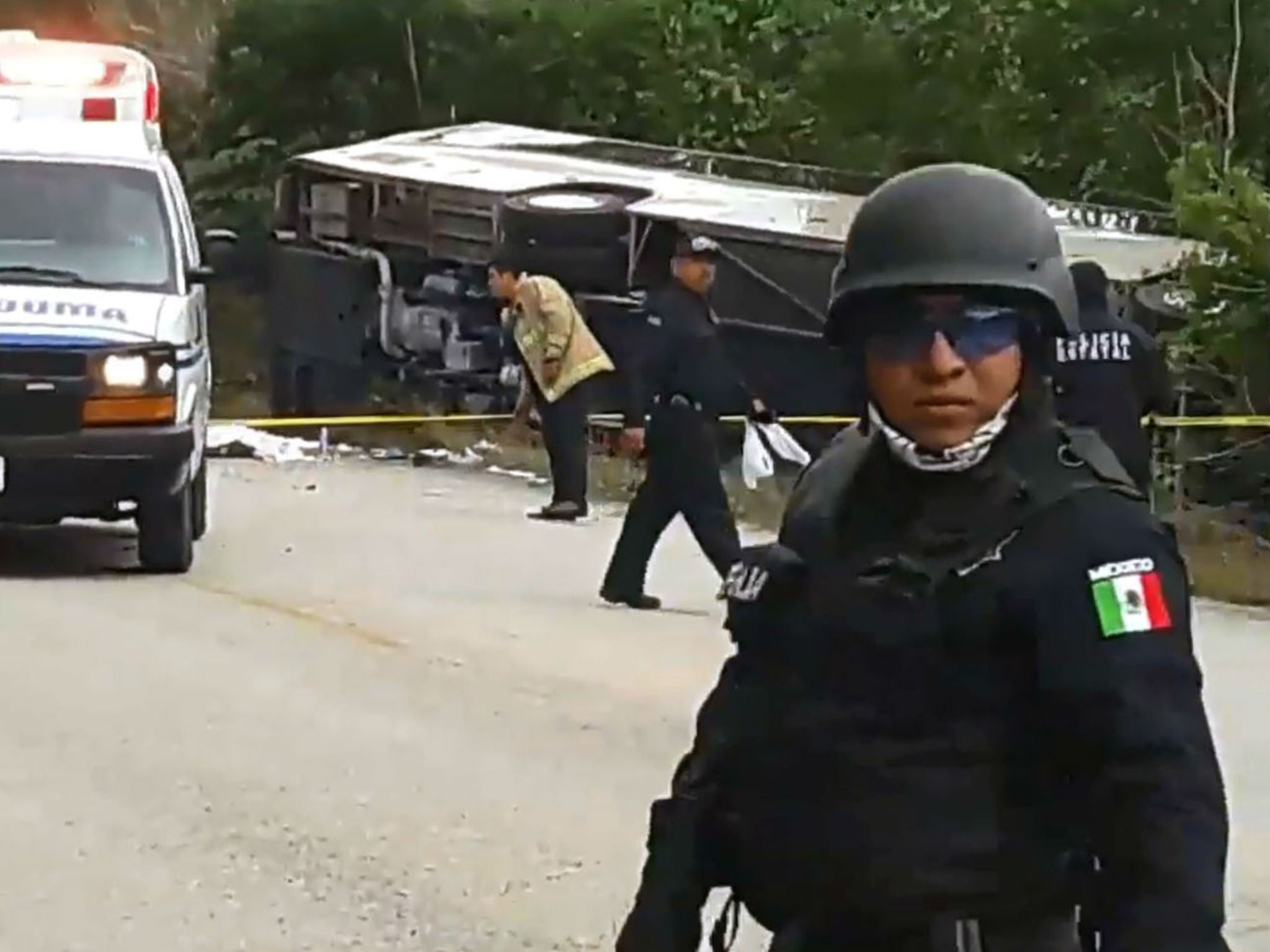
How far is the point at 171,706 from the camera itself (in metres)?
10.2

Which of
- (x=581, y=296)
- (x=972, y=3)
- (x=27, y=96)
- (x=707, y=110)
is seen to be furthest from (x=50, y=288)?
(x=707, y=110)

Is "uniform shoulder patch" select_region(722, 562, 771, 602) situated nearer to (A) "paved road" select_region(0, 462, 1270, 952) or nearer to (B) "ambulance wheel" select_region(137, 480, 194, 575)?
(A) "paved road" select_region(0, 462, 1270, 952)

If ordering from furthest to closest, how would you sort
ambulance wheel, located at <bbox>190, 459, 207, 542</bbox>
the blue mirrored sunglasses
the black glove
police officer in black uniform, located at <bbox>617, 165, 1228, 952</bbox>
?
ambulance wheel, located at <bbox>190, 459, 207, 542</bbox>
the black glove
the blue mirrored sunglasses
police officer in black uniform, located at <bbox>617, 165, 1228, 952</bbox>

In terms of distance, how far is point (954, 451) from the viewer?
3.07 m

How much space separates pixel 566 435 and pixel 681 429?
12.6 ft

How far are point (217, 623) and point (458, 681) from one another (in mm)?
1837

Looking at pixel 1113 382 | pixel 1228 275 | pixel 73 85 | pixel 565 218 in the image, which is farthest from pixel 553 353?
pixel 565 218

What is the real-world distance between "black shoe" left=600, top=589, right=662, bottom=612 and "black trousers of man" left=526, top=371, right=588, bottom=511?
3.04 metres

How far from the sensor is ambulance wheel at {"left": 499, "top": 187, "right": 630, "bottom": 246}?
2409cm

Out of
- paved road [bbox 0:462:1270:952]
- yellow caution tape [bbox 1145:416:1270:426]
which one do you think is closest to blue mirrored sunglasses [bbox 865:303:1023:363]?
paved road [bbox 0:462:1270:952]

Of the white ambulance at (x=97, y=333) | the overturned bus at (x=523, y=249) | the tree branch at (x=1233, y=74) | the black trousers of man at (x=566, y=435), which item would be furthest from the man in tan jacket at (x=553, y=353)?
the tree branch at (x=1233, y=74)

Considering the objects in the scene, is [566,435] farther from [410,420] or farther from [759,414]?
[410,420]

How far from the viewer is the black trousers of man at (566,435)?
16.5 meters

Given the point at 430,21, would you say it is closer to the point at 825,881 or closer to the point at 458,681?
the point at 458,681
